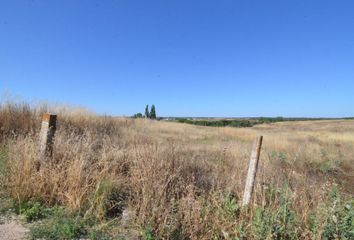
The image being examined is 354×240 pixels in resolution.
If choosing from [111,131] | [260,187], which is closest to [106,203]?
[260,187]

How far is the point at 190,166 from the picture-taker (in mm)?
6316

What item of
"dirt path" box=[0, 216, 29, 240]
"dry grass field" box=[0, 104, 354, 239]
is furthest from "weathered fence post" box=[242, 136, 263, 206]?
"dirt path" box=[0, 216, 29, 240]

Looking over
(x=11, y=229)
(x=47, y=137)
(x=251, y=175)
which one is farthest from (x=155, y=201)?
(x=47, y=137)

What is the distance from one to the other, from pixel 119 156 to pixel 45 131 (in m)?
1.57

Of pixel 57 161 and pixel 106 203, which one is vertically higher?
pixel 57 161

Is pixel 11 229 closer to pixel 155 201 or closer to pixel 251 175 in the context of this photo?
pixel 155 201

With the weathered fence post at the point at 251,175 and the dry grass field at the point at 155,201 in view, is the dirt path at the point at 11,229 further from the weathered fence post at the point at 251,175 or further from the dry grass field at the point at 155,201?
the weathered fence post at the point at 251,175

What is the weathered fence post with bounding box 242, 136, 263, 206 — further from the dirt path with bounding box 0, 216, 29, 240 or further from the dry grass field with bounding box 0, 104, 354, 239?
the dirt path with bounding box 0, 216, 29, 240

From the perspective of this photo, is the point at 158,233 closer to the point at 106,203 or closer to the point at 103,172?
the point at 106,203

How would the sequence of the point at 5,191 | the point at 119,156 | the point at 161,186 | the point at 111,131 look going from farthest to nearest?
the point at 111,131 → the point at 119,156 → the point at 5,191 → the point at 161,186

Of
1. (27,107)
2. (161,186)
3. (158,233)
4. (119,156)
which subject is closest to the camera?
(158,233)

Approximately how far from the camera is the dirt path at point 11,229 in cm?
349

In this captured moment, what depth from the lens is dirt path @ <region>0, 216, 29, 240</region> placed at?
349 centimetres

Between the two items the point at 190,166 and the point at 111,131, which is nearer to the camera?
the point at 190,166
